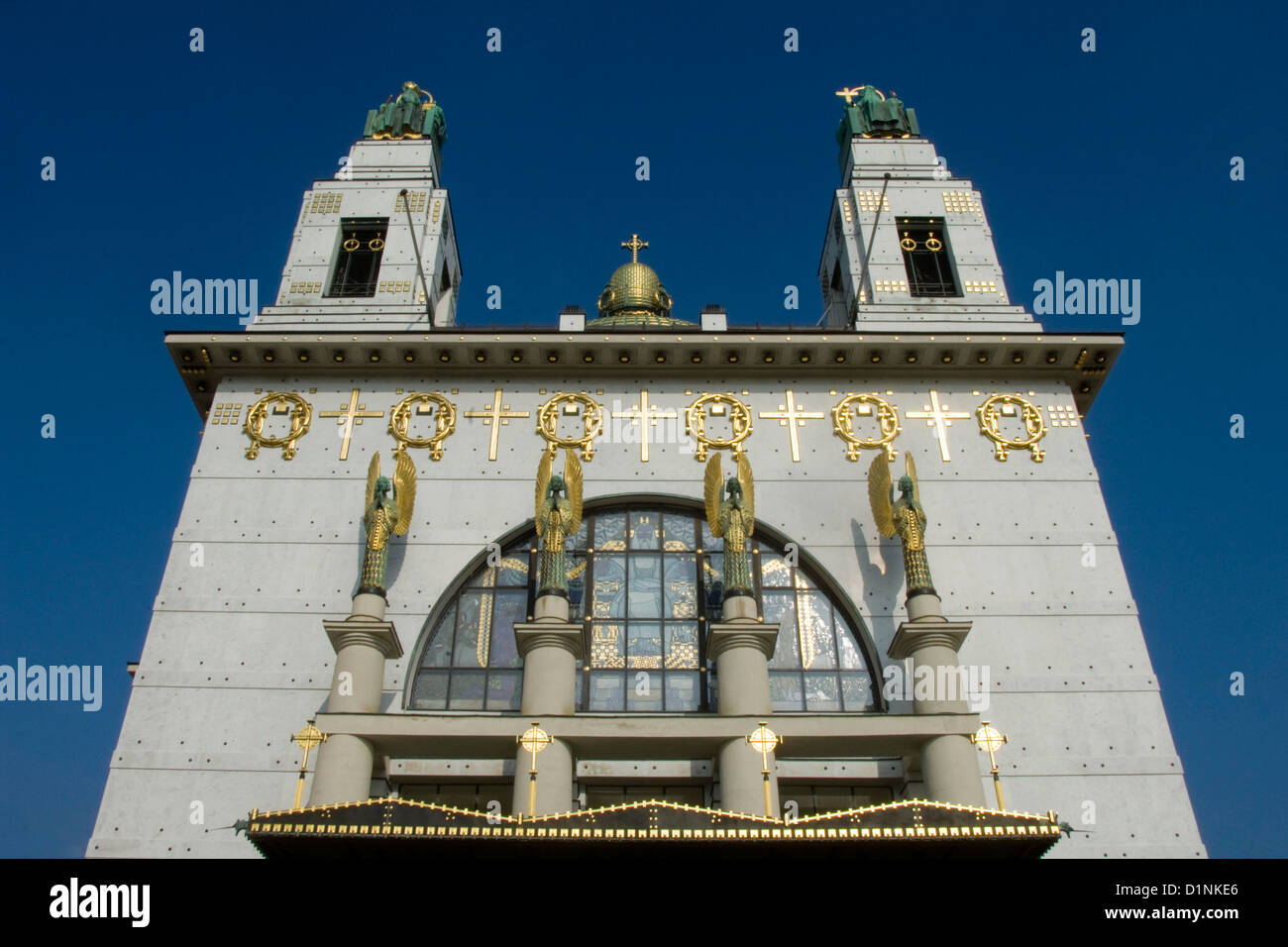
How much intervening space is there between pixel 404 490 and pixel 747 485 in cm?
661

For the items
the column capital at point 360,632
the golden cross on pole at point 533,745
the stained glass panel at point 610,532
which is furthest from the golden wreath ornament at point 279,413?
the golden cross on pole at point 533,745

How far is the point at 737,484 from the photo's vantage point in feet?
66.2

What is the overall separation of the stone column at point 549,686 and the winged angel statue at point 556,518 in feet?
1.30

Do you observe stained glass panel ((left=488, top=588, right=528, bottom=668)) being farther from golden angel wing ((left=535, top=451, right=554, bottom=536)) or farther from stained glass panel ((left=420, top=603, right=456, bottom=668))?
golden angel wing ((left=535, top=451, right=554, bottom=536))

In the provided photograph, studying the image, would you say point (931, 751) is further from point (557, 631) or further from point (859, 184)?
point (859, 184)

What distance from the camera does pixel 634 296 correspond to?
35.4 meters

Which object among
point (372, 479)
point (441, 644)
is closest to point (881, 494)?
point (441, 644)

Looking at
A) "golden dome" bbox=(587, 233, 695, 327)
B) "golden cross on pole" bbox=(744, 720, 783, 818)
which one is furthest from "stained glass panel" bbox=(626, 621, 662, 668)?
"golden dome" bbox=(587, 233, 695, 327)

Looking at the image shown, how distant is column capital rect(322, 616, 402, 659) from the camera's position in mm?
18344

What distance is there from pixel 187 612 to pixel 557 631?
7.14 metres

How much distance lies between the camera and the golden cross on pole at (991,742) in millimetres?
16812

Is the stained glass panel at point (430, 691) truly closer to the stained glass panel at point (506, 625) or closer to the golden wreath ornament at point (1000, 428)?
the stained glass panel at point (506, 625)
